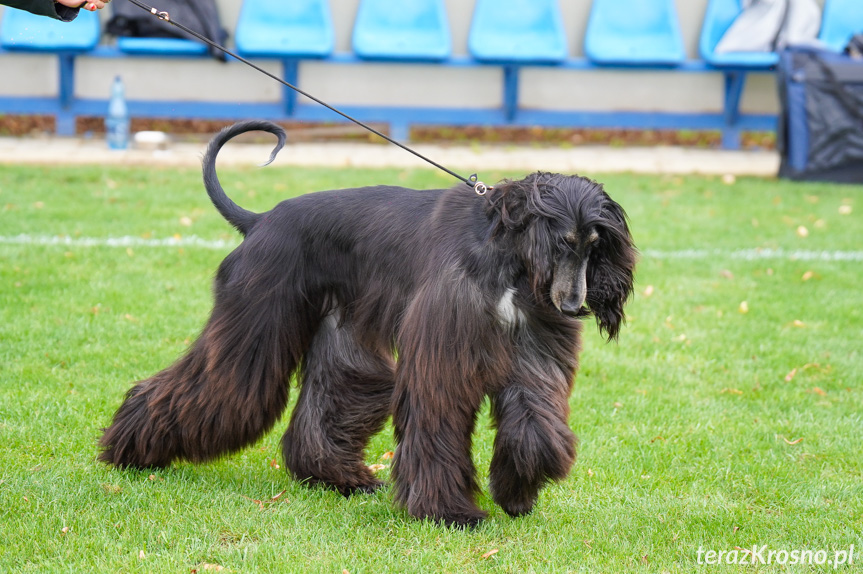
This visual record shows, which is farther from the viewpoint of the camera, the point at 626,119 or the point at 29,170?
the point at 626,119

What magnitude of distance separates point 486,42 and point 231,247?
18.7ft

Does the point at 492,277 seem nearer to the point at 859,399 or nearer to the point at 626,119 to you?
the point at 859,399

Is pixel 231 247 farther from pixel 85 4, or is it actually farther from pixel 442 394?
pixel 442 394

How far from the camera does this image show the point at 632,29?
12344 mm

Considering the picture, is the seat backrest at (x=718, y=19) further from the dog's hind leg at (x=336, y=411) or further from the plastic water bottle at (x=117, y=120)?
the dog's hind leg at (x=336, y=411)

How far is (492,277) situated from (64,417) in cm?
227

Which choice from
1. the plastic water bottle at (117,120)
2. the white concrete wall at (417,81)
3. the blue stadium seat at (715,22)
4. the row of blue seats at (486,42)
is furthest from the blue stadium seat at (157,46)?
the blue stadium seat at (715,22)

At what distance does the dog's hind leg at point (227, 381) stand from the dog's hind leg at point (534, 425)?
0.86m

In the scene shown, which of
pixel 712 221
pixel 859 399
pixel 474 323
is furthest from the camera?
pixel 712 221

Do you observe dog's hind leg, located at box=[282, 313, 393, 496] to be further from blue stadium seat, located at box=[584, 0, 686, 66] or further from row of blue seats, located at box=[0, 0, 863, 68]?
blue stadium seat, located at box=[584, 0, 686, 66]

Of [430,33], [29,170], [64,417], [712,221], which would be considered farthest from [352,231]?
[430,33]

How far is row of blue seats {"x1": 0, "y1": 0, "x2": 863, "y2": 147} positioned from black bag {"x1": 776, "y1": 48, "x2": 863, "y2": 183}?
1.30 m

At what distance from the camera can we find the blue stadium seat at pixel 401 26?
12.0 metres

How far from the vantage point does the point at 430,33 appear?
40.1ft
